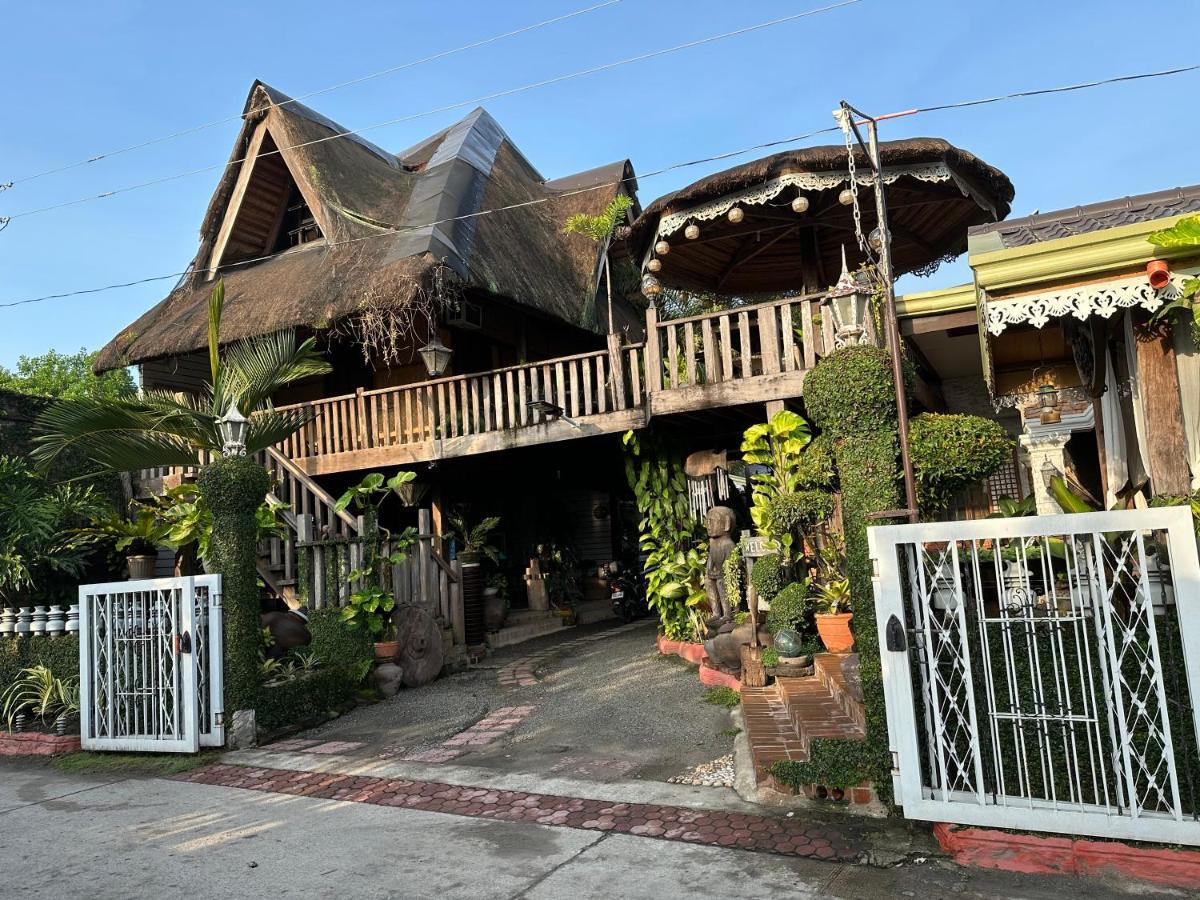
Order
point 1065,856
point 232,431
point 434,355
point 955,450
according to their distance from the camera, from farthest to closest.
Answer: point 434,355
point 232,431
point 955,450
point 1065,856

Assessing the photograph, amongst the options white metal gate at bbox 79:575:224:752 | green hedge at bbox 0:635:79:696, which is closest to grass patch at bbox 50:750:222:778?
white metal gate at bbox 79:575:224:752

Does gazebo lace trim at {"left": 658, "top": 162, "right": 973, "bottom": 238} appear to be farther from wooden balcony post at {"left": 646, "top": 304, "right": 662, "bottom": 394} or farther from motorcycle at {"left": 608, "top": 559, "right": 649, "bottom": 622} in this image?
motorcycle at {"left": 608, "top": 559, "right": 649, "bottom": 622}

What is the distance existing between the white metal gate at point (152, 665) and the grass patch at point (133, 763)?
80 millimetres

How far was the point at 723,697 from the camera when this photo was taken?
7.22m

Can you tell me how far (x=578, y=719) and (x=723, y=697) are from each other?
1.26m

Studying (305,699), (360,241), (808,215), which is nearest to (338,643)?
(305,699)

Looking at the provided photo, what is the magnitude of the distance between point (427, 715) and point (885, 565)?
513 cm

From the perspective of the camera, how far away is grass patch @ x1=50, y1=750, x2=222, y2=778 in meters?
6.59

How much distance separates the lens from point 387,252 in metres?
11.8

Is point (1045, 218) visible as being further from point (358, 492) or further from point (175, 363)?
point (175, 363)

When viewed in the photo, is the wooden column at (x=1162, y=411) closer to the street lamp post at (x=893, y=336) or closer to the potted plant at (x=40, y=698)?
the street lamp post at (x=893, y=336)

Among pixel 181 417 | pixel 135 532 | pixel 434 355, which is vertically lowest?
pixel 135 532

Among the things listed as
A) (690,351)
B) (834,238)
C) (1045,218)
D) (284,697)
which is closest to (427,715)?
(284,697)

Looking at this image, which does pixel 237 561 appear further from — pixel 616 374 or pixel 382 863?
pixel 616 374
